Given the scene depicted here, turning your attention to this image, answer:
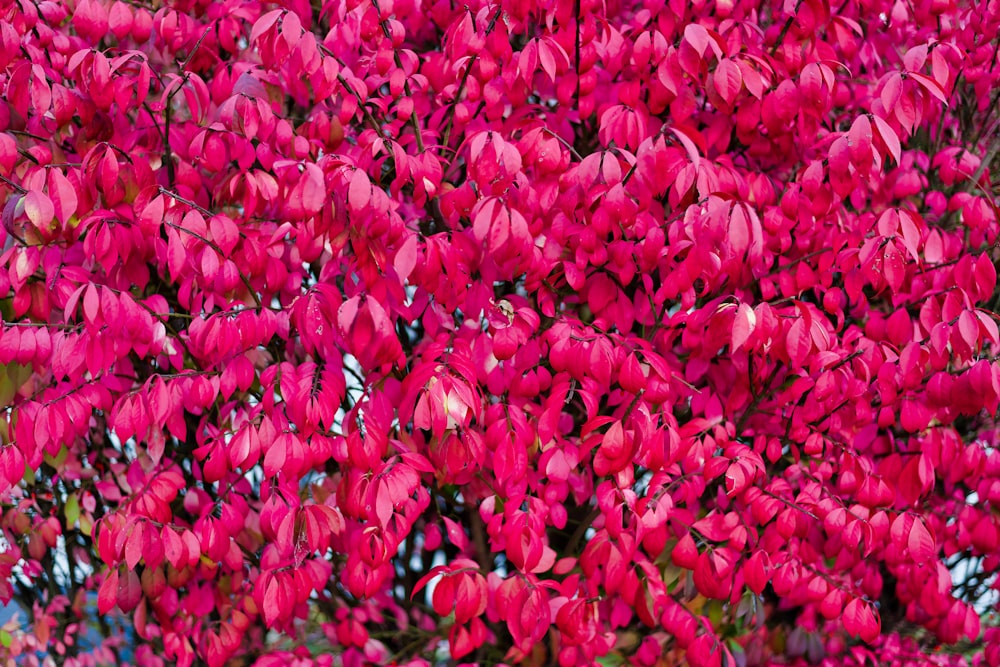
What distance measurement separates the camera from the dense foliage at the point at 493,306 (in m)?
1.92

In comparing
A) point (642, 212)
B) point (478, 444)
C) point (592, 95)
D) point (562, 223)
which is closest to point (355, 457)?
point (478, 444)

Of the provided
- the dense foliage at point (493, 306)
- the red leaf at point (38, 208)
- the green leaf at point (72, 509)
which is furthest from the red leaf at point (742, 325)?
the green leaf at point (72, 509)

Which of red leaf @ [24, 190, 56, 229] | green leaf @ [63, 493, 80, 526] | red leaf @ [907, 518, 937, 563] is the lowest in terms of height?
green leaf @ [63, 493, 80, 526]

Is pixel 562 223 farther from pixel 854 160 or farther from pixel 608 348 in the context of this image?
Answer: pixel 854 160

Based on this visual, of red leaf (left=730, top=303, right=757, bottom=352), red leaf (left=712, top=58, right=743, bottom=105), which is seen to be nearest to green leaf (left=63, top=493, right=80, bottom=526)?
red leaf (left=730, top=303, right=757, bottom=352)

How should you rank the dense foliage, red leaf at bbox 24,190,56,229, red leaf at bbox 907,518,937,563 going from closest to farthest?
red leaf at bbox 24,190,56,229
the dense foliage
red leaf at bbox 907,518,937,563

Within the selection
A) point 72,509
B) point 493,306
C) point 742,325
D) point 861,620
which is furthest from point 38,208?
point 861,620

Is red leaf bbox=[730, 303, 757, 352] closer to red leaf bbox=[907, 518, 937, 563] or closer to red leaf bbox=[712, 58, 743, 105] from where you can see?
red leaf bbox=[712, 58, 743, 105]

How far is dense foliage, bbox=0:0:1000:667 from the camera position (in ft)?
6.30

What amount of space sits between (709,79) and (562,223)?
1.81 ft

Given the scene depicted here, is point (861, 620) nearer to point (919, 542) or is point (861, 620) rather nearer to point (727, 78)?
point (919, 542)

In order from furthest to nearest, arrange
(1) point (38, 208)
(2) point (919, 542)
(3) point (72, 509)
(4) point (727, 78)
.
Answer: (3) point (72, 509)
(2) point (919, 542)
(4) point (727, 78)
(1) point (38, 208)

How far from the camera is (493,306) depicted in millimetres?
2057

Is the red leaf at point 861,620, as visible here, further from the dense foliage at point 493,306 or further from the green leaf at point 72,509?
the green leaf at point 72,509
